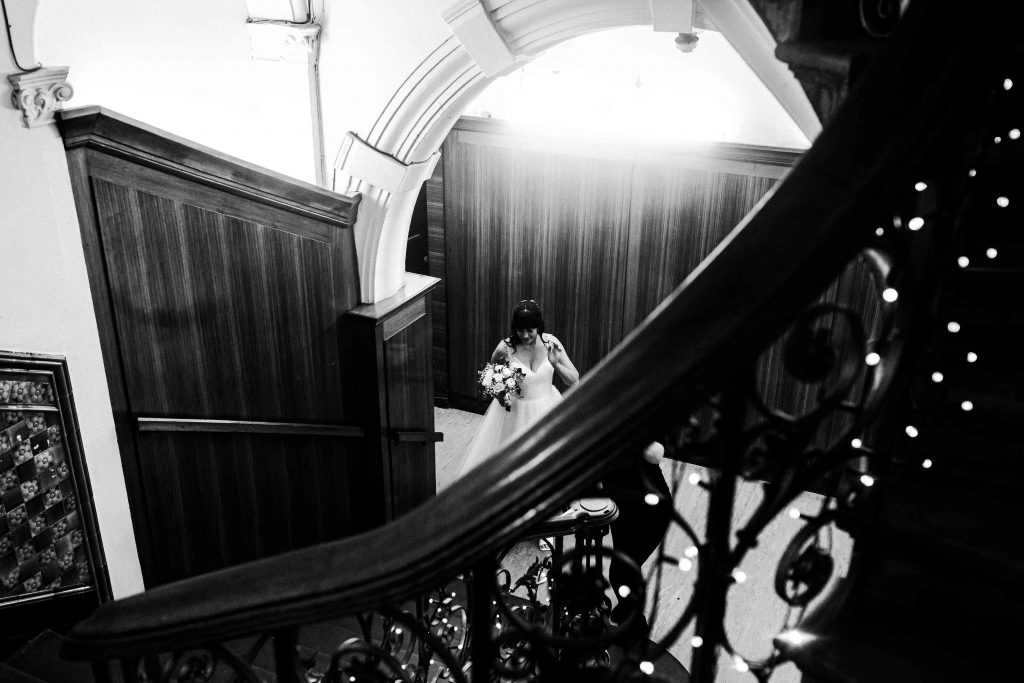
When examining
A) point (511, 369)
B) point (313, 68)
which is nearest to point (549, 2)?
point (313, 68)

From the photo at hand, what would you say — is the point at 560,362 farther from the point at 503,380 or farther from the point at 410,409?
the point at 410,409

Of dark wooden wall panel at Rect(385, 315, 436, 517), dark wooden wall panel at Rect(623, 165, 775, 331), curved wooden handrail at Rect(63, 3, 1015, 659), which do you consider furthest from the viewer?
dark wooden wall panel at Rect(623, 165, 775, 331)

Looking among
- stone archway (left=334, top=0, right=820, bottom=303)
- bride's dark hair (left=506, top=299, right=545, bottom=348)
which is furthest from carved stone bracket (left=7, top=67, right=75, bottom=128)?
bride's dark hair (left=506, top=299, right=545, bottom=348)

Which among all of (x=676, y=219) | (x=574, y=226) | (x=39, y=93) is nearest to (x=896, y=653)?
(x=39, y=93)

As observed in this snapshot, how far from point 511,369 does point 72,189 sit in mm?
2867

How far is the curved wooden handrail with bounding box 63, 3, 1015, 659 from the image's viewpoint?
34.2 inches

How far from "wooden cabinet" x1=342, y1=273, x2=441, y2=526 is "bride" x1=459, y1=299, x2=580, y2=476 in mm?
434

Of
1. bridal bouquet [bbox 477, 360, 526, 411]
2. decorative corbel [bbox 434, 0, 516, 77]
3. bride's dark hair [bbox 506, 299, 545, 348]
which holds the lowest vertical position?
bridal bouquet [bbox 477, 360, 526, 411]

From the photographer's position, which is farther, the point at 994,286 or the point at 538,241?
the point at 538,241

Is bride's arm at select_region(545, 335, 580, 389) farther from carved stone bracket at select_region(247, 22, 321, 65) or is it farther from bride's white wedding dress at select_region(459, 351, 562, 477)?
carved stone bracket at select_region(247, 22, 321, 65)

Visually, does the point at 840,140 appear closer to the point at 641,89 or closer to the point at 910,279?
the point at 910,279

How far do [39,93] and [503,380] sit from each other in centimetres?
316

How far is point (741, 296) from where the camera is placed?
0.88 m

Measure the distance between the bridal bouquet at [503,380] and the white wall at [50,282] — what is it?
2358 millimetres
